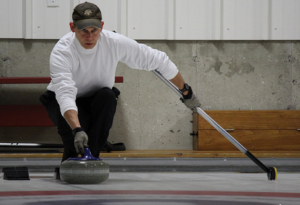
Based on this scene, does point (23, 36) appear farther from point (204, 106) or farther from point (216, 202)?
point (216, 202)

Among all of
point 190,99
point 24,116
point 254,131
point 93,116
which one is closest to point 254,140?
point 254,131

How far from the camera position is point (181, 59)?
4598 millimetres

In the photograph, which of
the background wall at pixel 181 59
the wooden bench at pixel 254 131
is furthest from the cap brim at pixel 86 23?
the background wall at pixel 181 59

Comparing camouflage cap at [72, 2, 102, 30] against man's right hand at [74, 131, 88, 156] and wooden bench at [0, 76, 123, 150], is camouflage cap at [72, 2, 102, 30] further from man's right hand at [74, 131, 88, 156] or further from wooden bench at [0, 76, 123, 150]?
wooden bench at [0, 76, 123, 150]

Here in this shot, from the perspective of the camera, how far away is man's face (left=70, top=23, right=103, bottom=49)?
7.36 feet

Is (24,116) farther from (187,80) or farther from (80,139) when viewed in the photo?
(80,139)

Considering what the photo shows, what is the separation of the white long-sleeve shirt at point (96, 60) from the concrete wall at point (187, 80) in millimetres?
2057

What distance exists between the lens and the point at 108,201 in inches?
60.7

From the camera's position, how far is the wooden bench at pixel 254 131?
4.14m

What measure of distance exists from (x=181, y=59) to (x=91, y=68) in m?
2.32

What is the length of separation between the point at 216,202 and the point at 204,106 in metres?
3.08

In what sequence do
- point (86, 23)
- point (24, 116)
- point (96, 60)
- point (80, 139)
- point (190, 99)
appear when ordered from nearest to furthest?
point (80, 139), point (86, 23), point (96, 60), point (190, 99), point (24, 116)

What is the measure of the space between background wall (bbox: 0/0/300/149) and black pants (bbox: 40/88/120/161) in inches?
81.2

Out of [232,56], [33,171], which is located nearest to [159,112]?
[232,56]
